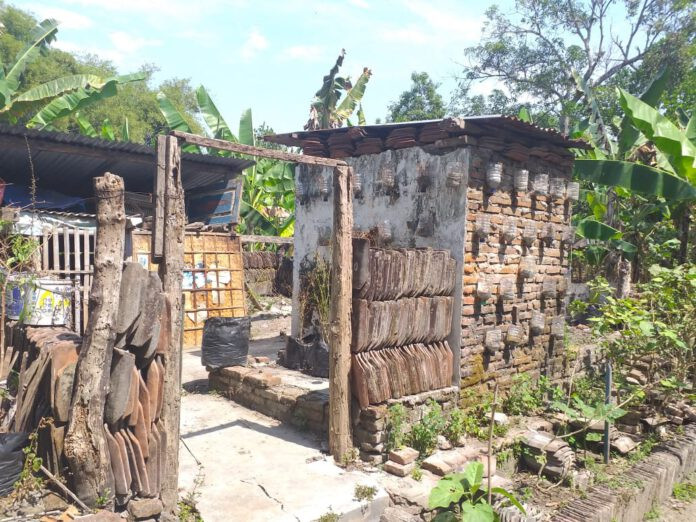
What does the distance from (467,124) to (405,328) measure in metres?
2.27

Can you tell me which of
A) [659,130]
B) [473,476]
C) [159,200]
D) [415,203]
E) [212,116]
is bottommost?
[473,476]

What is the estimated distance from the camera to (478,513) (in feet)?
11.3

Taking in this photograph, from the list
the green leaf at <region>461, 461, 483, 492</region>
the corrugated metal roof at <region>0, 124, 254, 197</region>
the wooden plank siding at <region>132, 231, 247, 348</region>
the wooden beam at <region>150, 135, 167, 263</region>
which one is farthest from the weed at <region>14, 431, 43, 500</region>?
the wooden plank siding at <region>132, 231, 247, 348</region>

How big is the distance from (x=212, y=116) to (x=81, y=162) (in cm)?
413

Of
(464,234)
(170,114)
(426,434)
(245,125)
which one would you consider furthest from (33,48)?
(426,434)

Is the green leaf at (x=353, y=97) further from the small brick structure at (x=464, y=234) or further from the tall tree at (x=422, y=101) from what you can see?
the tall tree at (x=422, y=101)

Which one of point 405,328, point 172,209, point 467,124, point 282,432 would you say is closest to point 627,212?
point 467,124

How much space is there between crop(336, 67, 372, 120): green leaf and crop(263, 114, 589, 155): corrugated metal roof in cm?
625

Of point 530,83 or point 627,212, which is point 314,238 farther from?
point 530,83

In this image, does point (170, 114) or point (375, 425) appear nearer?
point (375, 425)

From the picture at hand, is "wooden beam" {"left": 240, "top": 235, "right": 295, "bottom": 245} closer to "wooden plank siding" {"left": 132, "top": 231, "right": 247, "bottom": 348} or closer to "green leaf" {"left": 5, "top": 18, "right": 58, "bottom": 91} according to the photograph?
"wooden plank siding" {"left": 132, "top": 231, "right": 247, "bottom": 348}

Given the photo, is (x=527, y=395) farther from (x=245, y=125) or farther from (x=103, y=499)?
(x=245, y=125)

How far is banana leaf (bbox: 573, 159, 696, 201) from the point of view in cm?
693

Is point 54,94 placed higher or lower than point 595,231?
higher
